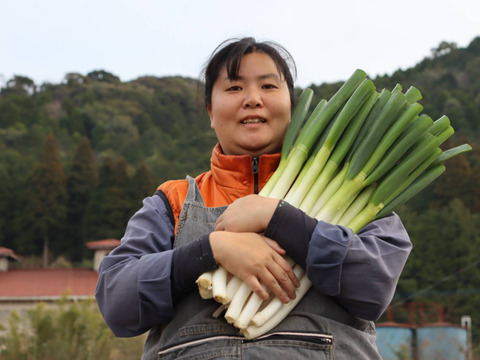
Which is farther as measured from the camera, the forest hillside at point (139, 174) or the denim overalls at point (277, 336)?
the forest hillside at point (139, 174)

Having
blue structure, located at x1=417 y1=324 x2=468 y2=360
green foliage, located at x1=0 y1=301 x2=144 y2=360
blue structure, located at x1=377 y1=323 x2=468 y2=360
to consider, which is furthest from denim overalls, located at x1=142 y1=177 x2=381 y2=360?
blue structure, located at x1=417 y1=324 x2=468 y2=360

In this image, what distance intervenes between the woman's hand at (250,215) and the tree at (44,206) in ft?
146

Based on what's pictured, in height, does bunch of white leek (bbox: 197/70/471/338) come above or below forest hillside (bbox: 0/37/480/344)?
below

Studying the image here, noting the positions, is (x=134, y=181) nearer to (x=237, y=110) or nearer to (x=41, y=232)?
(x=41, y=232)

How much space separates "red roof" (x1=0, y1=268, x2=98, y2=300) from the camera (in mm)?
27625

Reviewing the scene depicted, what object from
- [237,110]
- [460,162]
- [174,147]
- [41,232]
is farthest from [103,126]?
[237,110]

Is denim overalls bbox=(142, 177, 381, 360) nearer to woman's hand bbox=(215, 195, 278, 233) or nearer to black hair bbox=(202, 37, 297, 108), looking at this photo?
woman's hand bbox=(215, 195, 278, 233)

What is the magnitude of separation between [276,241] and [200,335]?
34 cm

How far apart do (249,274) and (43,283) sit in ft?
95.6

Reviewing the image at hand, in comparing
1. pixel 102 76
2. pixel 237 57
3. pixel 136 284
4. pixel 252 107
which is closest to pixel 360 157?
pixel 252 107

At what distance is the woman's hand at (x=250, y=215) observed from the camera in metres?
1.78

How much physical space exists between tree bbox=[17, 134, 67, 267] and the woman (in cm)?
4427

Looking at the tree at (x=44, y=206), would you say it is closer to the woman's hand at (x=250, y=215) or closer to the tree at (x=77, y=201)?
the tree at (x=77, y=201)

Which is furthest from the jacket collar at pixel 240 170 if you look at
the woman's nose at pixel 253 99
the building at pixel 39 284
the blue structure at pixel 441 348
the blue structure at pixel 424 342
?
the building at pixel 39 284
